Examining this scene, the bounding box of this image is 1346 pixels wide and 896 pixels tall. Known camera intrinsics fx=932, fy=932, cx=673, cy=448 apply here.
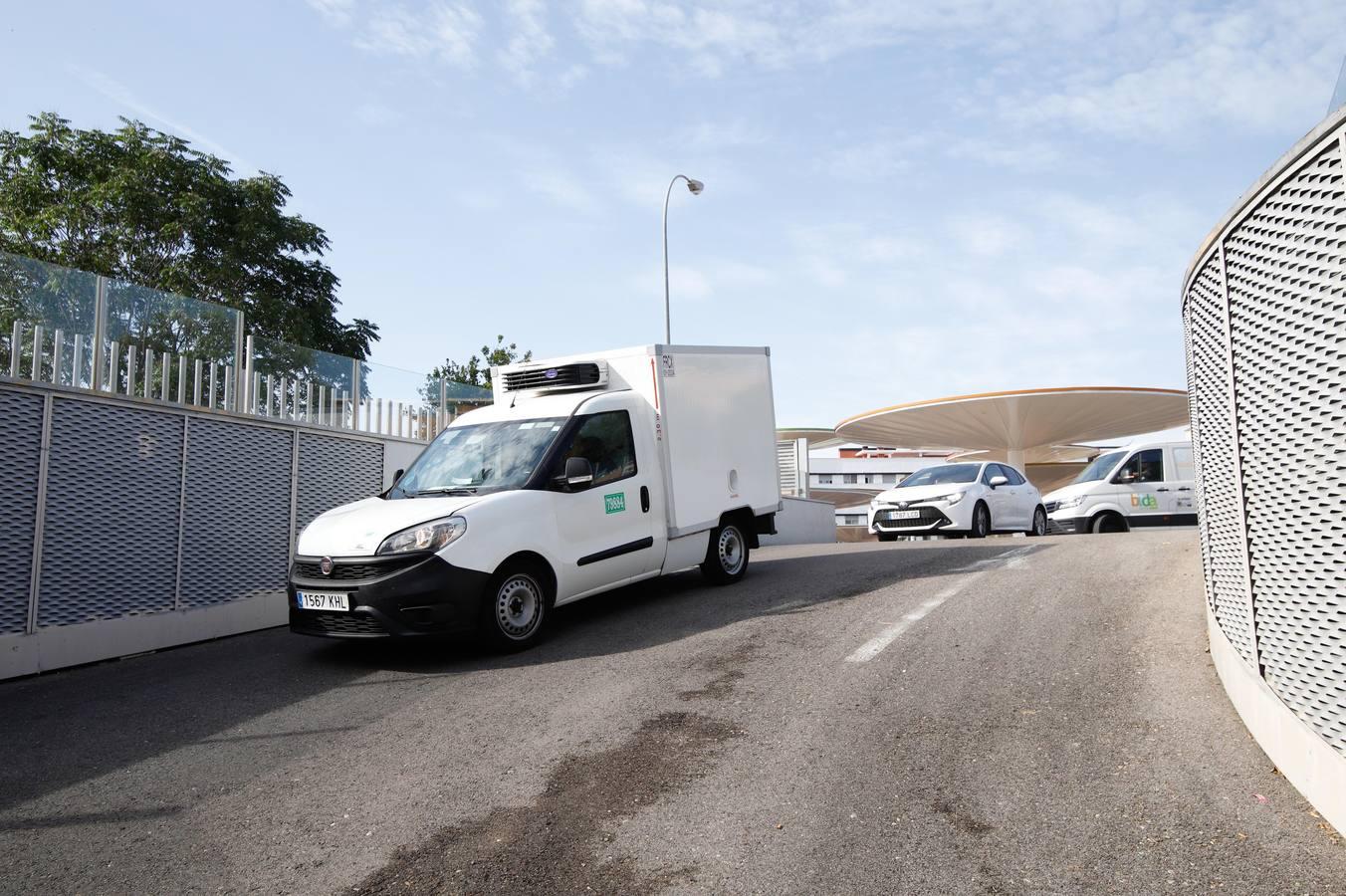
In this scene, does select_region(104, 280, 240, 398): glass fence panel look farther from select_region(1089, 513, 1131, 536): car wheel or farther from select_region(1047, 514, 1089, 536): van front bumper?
select_region(1089, 513, 1131, 536): car wheel

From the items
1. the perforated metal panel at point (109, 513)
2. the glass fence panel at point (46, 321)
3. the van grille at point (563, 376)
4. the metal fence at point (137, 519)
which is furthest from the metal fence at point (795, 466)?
the glass fence panel at point (46, 321)

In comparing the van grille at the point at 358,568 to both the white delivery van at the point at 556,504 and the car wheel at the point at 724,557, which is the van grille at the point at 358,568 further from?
the car wheel at the point at 724,557

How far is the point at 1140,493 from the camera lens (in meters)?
15.5

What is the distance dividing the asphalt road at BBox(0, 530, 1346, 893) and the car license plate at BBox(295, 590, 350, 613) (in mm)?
490

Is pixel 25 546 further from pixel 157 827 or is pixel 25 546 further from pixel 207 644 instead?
pixel 157 827

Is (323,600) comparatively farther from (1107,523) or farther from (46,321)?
(1107,523)

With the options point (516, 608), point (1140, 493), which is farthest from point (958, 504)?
point (516, 608)

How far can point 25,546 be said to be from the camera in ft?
25.4

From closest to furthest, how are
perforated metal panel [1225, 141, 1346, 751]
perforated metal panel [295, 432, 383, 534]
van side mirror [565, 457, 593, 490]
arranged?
1. perforated metal panel [1225, 141, 1346, 751]
2. van side mirror [565, 457, 593, 490]
3. perforated metal panel [295, 432, 383, 534]

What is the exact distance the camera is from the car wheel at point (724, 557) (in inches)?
393

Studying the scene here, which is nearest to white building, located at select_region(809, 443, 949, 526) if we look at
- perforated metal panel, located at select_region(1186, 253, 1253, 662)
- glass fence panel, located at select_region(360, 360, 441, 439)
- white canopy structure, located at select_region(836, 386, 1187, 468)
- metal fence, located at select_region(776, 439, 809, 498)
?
white canopy structure, located at select_region(836, 386, 1187, 468)

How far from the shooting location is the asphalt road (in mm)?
3307

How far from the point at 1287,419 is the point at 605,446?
5710mm

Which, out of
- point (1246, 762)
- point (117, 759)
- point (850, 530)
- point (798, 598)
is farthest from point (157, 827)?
point (850, 530)
